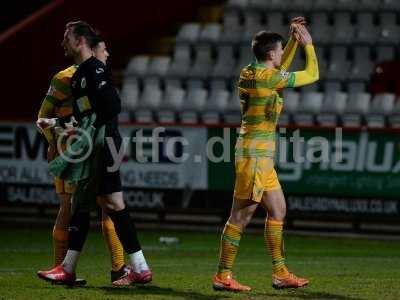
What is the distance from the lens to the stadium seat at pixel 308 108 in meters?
18.1

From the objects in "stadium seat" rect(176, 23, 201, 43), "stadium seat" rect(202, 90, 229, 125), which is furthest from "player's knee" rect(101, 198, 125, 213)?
"stadium seat" rect(176, 23, 201, 43)

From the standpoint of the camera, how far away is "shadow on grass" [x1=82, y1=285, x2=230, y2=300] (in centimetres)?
857

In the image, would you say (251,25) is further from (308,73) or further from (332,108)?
(308,73)

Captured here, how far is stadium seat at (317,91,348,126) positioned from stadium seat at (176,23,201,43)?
130 inches

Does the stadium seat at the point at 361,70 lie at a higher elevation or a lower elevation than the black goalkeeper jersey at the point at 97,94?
higher

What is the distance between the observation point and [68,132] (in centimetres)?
905

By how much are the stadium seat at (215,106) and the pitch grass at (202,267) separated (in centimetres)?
332

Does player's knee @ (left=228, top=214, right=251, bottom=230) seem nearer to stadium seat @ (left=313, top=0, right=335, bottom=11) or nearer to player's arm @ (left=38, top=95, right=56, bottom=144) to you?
player's arm @ (left=38, top=95, right=56, bottom=144)

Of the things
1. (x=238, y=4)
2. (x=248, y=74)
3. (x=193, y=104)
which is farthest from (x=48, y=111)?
(x=238, y=4)

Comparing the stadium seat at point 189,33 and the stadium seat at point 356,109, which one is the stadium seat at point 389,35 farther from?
the stadium seat at point 189,33

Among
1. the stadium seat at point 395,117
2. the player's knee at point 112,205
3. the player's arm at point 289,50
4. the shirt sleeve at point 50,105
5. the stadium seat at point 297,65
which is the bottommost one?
the player's knee at point 112,205

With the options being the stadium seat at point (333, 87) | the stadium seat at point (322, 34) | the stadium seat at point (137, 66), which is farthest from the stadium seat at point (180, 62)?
the stadium seat at point (333, 87)

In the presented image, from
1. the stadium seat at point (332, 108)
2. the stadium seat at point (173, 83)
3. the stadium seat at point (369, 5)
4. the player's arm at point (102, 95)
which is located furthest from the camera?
the stadium seat at point (369, 5)

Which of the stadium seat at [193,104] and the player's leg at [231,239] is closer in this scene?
the player's leg at [231,239]
